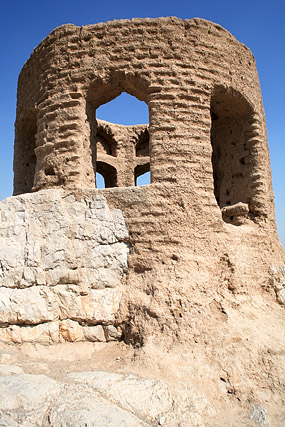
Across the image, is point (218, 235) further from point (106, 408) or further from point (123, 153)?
point (123, 153)

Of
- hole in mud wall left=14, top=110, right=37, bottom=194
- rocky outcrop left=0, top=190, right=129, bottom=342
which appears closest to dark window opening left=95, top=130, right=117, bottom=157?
hole in mud wall left=14, top=110, right=37, bottom=194

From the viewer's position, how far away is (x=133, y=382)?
352cm

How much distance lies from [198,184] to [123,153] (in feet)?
23.9

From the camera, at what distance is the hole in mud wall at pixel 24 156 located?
634 centimetres

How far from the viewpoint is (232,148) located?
19.9 feet

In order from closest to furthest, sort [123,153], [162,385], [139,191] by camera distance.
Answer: [162,385] → [139,191] → [123,153]

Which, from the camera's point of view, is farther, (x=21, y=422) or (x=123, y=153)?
(x=123, y=153)

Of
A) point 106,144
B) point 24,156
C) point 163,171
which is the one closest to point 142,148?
point 106,144

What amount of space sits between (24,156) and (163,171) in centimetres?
312

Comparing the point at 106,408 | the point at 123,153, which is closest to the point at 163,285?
the point at 106,408

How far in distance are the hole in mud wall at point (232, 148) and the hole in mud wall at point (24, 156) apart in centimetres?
336

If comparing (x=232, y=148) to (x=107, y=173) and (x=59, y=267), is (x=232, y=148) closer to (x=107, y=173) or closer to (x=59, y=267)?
(x=59, y=267)

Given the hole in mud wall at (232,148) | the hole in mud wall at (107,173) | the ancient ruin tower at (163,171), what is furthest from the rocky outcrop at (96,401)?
the hole in mud wall at (107,173)

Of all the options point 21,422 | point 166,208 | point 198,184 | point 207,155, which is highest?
point 207,155
